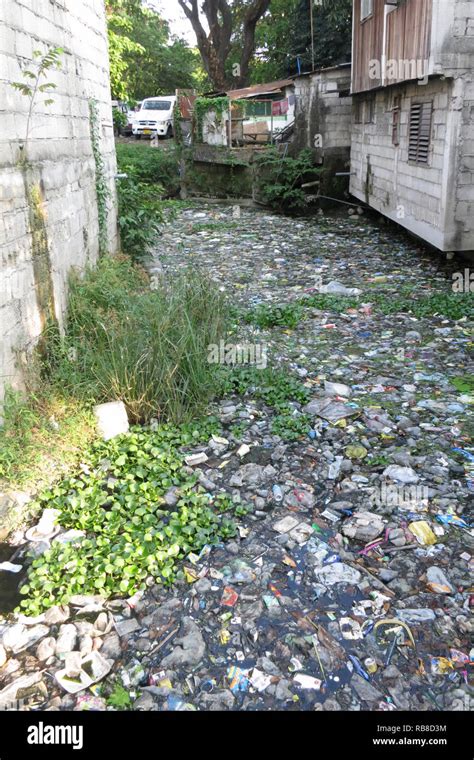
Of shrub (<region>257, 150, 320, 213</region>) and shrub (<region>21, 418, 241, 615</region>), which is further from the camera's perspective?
shrub (<region>257, 150, 320, 213</region>)

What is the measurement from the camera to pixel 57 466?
3508 mm

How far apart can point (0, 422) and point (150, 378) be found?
110 centimetres

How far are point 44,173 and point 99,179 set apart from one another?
8.24 ft

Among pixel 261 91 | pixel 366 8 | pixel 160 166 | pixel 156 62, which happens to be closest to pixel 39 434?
pixel 366 8

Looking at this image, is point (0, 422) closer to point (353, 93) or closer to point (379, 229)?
point (379, 229)

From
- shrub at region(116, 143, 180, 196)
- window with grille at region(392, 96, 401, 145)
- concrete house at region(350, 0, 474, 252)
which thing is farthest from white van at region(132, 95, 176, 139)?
→ window with grille at region(392, 96, 401, 145)

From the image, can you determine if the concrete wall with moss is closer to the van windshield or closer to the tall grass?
the tall grass

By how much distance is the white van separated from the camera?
22.4 metres

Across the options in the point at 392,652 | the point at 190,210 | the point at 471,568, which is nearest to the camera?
the point at 392,652

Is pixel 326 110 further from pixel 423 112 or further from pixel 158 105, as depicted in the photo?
pixel 158 105

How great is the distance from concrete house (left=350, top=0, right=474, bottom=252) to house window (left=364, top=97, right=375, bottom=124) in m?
0.06

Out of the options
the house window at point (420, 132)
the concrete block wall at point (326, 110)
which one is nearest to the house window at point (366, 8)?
the concrete block wall at point (326, 110)

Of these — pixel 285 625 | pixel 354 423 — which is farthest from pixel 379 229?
pixel 285 625

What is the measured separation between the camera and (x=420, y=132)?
316 inches
